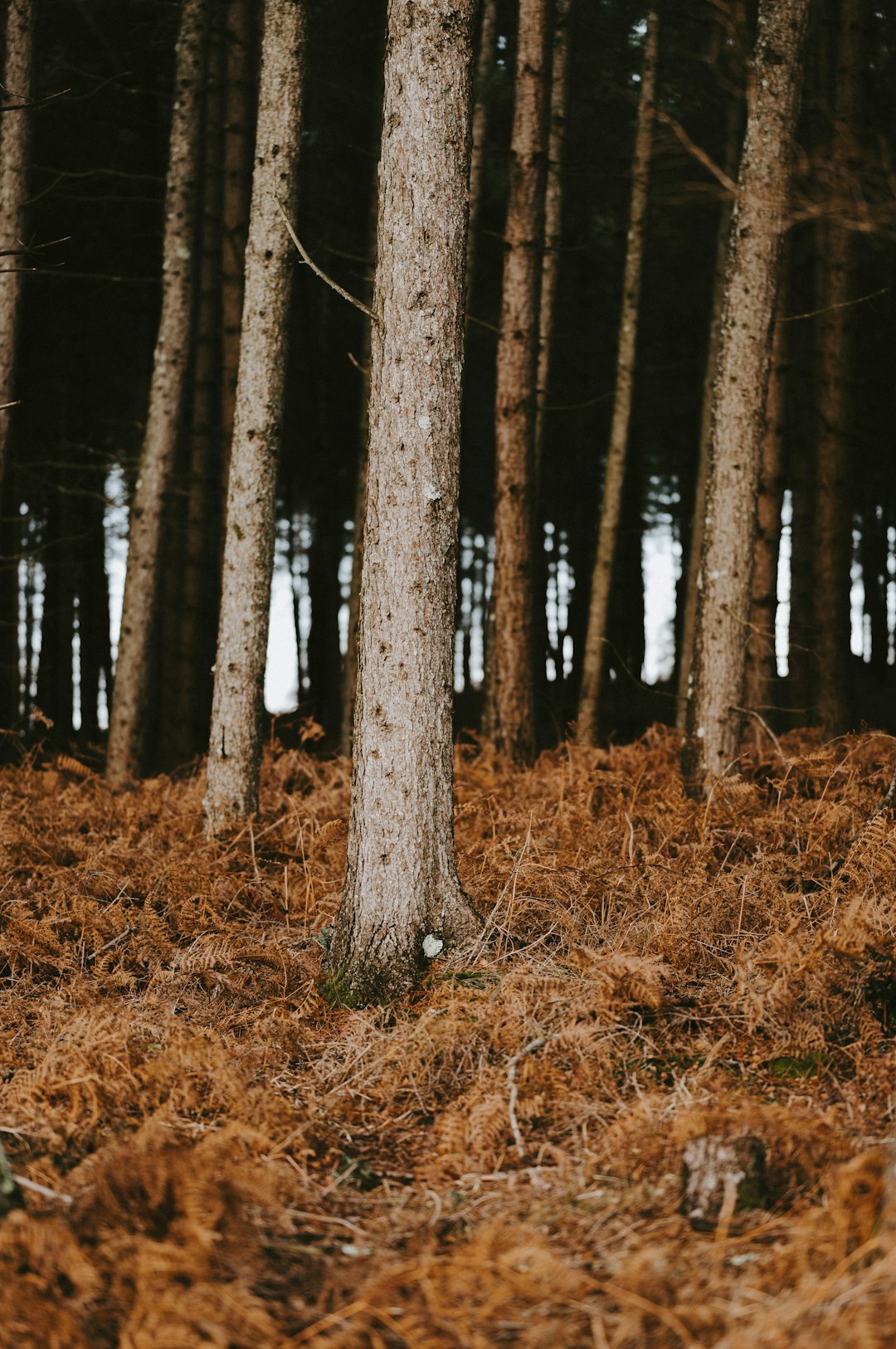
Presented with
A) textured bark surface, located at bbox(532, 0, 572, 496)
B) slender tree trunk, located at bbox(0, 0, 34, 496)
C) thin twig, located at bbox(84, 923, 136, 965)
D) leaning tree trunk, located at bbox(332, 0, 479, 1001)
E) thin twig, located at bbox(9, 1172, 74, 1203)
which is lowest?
thin twig, located at bbox(9, 1172, 74, 1203)

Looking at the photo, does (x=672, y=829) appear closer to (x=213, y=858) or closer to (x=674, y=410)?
(x=213, y=858)

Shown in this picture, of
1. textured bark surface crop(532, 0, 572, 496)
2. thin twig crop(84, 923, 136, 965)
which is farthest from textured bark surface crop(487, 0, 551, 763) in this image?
thin twig crop(84, 923, 136, 965)

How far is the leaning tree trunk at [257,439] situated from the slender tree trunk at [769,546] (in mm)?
4665

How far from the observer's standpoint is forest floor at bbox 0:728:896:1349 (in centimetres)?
264

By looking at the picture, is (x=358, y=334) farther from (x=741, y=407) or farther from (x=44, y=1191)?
(x=44, y=1191)

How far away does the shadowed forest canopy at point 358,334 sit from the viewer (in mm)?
11086

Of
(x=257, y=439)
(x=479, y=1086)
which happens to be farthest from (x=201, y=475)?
(x=479, y=1086)

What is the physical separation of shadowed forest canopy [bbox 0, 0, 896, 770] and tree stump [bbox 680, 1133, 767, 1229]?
12.3ft

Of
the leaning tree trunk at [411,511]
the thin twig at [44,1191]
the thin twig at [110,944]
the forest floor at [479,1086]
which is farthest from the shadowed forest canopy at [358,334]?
the thin twig at [44,1191]

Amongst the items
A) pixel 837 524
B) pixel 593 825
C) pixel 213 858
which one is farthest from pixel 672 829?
pixel 837 524

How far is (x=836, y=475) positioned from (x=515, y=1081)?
8.58 m

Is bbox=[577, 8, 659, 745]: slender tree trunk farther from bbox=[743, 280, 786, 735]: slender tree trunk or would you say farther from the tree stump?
the tree stump

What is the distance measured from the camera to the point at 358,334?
1956 centimetres

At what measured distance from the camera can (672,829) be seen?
21.3ft
